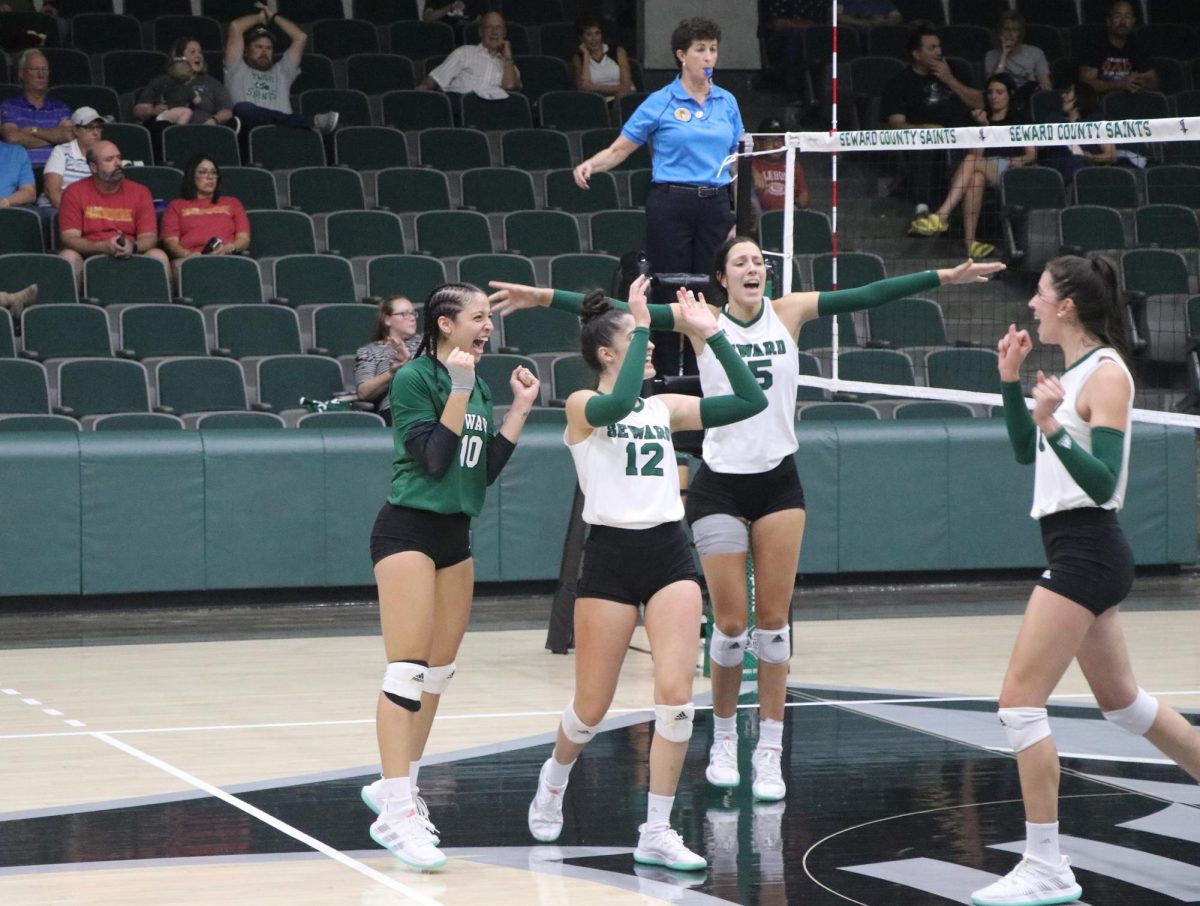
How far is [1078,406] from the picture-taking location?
473 cm

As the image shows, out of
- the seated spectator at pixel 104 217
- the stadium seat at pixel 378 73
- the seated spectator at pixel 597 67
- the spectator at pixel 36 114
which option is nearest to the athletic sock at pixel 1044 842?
the seated spectator at pixel 104 217

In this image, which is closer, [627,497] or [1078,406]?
[1078,406]

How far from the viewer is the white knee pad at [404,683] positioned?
509 cm

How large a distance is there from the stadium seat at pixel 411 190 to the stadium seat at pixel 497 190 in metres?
0.21

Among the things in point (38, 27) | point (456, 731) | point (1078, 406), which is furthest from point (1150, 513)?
point (38, 27)

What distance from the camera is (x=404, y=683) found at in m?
5.10

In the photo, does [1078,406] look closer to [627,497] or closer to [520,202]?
[627,497]

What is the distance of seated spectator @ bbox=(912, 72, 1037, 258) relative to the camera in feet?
40.8

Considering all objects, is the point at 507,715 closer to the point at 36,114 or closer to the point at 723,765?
the point at 723,765

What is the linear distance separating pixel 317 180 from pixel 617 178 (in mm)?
2632

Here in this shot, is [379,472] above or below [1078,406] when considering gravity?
below

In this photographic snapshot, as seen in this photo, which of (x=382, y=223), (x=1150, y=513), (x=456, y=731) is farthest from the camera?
(x=382, y=223)

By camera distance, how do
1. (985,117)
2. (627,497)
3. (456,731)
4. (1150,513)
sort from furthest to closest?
(985,117) → (1150,513) → (456,731) → (627,497)

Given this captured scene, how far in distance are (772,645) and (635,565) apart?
1.12 m
